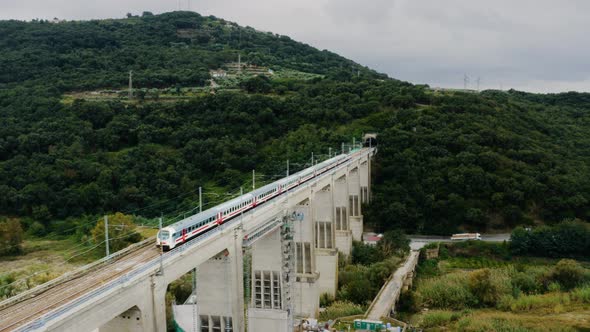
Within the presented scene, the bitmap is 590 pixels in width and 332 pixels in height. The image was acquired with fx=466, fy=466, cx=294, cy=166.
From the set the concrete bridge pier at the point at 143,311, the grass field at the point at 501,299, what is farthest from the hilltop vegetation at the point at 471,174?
the concrete bridge pier at the point at 143,311

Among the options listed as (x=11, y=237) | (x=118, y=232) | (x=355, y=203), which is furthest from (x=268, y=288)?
(x=11, y=237)

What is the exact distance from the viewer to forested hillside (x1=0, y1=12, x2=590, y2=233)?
5525cm

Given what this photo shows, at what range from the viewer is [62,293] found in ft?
51.0

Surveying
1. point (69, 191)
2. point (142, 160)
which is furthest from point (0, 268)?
point (142, 160)

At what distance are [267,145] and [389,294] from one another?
34.5m

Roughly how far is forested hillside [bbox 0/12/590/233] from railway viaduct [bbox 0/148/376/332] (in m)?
20.6

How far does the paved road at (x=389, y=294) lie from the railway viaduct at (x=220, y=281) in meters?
4.66

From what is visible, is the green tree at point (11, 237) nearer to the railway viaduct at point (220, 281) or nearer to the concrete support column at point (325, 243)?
the railway viaduct at point (220, 281)

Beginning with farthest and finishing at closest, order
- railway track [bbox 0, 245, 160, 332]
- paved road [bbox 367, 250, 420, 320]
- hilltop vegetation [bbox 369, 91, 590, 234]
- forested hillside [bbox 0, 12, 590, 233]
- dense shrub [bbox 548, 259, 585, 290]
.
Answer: forested hillside [bbox 0, 12, 590, 233] < hilltop vegetation [bbox 369, 91, 590, 234] < dense shrub [bbox 548, 259, 585, 290] < paved road [bbox 367, 250, 420, 320] < railway track [bbox 0, 245, 160, 332]

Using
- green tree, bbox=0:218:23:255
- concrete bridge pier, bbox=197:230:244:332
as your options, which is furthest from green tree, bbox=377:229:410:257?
green tree, bbox=0:218:23:255

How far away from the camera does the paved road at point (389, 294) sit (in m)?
34.6

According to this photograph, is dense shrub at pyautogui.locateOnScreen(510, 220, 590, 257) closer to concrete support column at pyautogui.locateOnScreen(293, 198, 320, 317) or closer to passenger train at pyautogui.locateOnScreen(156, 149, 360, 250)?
concrete support column at pyautogui.locateOnScreen(293, 198, 320, 317)

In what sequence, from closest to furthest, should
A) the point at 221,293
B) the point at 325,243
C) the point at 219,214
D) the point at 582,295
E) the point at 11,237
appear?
the point at 221,293 → the point at 219,214 → the point at 582,295 → the point at 325,243 → the point at 11,237

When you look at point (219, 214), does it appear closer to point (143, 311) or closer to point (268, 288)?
point (143, 311)
